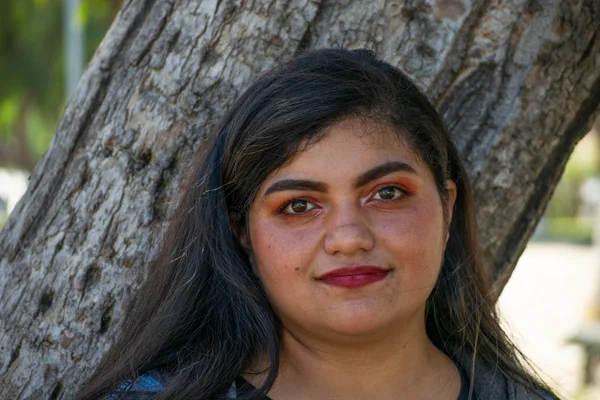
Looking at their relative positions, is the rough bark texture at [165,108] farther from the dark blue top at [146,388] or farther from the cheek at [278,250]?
the cheek at [278,250]

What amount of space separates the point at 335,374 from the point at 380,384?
0.13 m

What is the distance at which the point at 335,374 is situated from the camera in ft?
8.09

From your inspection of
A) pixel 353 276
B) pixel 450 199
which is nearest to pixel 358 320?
pixel 353 276

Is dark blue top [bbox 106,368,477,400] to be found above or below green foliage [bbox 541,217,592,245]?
below

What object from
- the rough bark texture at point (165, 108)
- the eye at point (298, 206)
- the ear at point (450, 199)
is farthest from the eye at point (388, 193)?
the rough bark texture at point (165, 108)

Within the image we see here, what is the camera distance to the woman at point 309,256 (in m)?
2.28

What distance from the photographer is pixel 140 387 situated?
232 cm

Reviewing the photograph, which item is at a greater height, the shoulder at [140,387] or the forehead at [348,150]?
the forehead at [348,150]

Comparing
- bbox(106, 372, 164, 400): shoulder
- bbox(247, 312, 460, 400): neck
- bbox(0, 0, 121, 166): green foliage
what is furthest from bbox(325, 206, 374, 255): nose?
bbox(0, 0, 121, 166): green foliage

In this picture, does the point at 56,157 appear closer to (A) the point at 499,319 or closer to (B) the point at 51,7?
(A) the point at 499,319

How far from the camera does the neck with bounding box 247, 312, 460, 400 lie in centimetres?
243

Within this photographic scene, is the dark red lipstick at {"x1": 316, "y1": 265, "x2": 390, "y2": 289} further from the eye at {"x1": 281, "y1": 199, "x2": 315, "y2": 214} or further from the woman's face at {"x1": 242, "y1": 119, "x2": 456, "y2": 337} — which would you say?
the eye at {"x1": 281, "y1": 199, "x2": 315, "y2": 214}

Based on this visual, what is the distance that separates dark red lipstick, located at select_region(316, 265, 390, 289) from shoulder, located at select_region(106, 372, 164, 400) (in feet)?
1.62

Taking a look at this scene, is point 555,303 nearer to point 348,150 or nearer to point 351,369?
point 351,369
